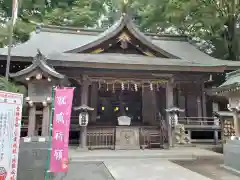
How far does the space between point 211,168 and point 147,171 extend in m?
2.42

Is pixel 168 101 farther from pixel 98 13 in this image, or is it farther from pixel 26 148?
pixel 98 13

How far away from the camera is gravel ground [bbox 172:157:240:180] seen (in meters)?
6.46

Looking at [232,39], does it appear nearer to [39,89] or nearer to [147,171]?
[147,171]

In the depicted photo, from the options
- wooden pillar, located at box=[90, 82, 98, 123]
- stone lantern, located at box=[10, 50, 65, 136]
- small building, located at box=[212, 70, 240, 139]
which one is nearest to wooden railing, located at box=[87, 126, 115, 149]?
wooden pillar, located at box=[90, 82, 98, 123]

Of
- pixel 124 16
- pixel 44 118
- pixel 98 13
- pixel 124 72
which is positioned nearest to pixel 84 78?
pixel 124 72

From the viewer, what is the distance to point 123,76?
37.0 feet

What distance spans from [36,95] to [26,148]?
1.46 metres

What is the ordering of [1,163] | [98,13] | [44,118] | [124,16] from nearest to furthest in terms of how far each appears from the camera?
1. [1,163]
2. [44,118]
3. [124,16]
4. [98,13]

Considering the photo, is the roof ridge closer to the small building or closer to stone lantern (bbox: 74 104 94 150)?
stone lantern (bbox: 74 104 94 150)

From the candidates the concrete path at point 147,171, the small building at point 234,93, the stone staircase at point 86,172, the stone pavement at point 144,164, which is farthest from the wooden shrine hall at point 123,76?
the small building at point 234,93

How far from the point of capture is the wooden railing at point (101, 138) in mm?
10703

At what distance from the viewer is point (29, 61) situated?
1010 centimetres

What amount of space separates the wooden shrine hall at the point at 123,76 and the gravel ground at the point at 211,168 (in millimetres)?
2832

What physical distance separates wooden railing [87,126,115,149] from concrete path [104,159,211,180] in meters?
2.52
